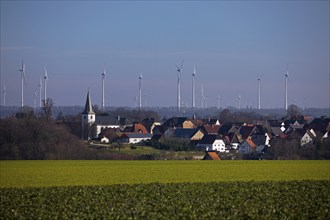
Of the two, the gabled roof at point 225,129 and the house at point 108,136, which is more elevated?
the gabled roof at point 225,129

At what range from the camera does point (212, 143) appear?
325 feet

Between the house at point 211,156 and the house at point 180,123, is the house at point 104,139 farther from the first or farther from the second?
the house at point 180,123

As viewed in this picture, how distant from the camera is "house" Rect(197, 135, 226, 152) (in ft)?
321

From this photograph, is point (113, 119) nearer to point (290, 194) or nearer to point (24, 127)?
point (24, 127)

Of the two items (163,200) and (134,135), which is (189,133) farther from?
(163,200)

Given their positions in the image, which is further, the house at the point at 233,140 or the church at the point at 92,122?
the church at the point at 92,122

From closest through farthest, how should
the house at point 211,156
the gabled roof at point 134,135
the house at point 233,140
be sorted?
the house at point 211,156 < the house at point 233,140 < the gabled roof at point 134,135

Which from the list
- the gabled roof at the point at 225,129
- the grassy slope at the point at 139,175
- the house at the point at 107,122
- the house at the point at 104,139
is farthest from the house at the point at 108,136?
the grassy slope at the point at 139,175

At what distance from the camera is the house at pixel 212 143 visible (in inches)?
3851

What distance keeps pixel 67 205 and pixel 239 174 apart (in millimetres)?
20465

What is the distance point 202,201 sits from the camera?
2730 cm

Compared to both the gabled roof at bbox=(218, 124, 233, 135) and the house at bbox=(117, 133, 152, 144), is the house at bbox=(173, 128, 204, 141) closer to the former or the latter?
the gabled roof at bbox=(218, 124, 233, 135)

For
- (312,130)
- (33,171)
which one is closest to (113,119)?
(312,130)

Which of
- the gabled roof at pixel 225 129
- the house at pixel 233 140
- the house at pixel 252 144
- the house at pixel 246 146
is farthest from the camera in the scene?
the gabled roof at pixel 225 129
